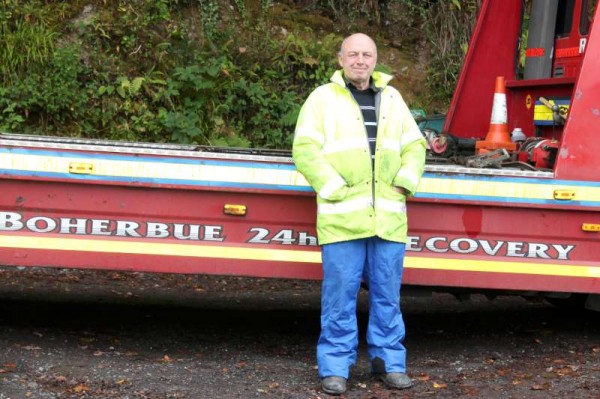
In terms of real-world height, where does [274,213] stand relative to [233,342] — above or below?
above

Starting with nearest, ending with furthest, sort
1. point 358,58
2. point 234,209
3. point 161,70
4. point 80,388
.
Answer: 1. point 80,388
2. point 358,58
3. point 234,209
4. point 161,70

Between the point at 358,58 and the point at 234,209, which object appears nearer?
the point at 358,58

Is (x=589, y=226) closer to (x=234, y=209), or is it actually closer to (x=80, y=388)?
(x=234, y=209)

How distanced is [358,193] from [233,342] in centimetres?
166

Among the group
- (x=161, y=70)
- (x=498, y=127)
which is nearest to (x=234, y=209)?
(x=498, y=127)

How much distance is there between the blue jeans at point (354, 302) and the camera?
17.5ft

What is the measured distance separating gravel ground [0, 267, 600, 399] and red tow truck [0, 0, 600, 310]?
505 millimetres

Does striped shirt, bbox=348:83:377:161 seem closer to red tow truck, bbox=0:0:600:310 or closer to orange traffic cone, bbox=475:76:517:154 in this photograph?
red tow truck, bbox=0:0:600:310

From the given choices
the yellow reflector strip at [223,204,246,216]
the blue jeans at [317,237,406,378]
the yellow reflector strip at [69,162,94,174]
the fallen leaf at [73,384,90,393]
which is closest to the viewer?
the fallen leaf at [73,384,90,393]

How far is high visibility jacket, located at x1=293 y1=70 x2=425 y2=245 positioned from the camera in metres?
5.22

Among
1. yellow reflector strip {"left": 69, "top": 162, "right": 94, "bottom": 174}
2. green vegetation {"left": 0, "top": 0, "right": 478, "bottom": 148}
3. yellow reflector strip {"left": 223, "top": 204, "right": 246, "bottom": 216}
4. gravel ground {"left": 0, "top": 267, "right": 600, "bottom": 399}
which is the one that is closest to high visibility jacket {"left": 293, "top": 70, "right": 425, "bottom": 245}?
yellow reflector strip {"left": 223, "top": 204, "right": 246, "bottom": 216}

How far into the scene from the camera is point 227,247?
5.72 meters

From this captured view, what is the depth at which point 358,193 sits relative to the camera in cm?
527

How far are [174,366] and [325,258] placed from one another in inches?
43.6
